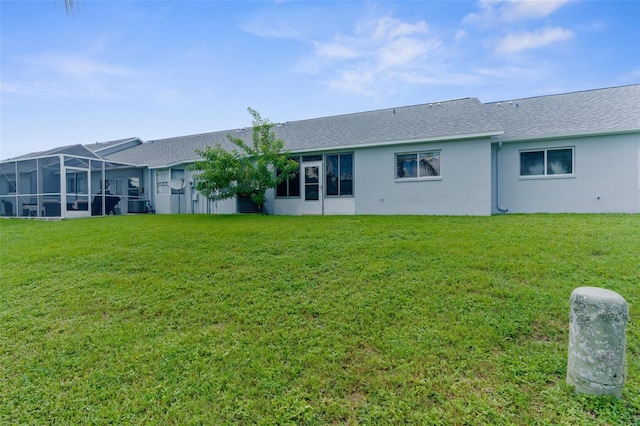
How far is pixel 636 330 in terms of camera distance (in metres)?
3.04

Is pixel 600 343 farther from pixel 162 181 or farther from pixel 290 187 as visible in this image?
pixel 162 181

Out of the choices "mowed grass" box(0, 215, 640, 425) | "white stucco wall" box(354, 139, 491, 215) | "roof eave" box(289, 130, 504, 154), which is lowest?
"mowed grass" box(0, 215, 640, 425)

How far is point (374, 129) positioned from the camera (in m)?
13.2

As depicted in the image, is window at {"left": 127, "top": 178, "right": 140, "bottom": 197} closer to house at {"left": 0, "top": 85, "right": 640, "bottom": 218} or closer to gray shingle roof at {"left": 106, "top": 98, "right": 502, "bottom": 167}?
gray shingle roof at {"left": 106, "top": 98, "right": 502, "bottom": 167}

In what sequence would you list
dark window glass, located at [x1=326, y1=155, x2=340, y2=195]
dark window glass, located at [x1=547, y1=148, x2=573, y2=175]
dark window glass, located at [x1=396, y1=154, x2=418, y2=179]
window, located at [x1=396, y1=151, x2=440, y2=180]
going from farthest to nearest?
dark window glass, located at [x1=326, y1=155, x2=340, y2=195], dark window glass, located at [x1=396, y1=154, x2=418, y2=179], window, located at [x1=396, y1=151, x2=440, y2=180], dark window glass, located at [x1=547, y1=148, x2=573, y2=175]

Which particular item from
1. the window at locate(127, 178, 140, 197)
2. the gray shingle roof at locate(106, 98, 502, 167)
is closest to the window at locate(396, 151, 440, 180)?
the gray shingle roof at locate(106, 98, 502, 167)

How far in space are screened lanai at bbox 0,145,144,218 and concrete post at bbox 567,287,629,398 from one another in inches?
688

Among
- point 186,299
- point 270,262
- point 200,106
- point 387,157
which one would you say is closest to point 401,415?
point 186,299

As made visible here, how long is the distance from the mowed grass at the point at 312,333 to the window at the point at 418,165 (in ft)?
17.8

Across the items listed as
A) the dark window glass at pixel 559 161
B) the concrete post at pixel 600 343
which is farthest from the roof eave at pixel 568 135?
the concrete post at pixel 600 343

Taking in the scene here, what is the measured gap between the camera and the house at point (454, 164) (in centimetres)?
1045

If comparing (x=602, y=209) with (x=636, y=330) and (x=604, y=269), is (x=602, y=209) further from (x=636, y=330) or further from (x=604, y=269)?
(x=636, y=330)

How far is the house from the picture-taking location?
1045cm

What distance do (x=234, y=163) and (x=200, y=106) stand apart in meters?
5.54
